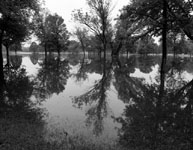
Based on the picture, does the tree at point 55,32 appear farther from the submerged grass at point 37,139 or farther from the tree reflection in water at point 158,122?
the submerged grass at point 37,139

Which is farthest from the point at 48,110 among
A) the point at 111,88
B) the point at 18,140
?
→ the point at 111,88

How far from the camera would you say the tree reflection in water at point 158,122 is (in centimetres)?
313

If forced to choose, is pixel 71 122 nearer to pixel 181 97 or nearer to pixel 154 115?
→ pixel 154 115

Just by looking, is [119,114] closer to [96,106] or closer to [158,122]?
[96,106]

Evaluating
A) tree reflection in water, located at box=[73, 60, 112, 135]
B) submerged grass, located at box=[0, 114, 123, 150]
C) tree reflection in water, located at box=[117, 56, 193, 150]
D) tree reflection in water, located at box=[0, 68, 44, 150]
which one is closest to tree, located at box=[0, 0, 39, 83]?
tree reflection in water, located at box=[0, 68, 44, 150]

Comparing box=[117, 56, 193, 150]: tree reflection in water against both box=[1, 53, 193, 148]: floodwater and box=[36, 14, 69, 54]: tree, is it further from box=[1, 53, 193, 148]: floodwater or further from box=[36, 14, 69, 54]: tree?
box=[36, 14, 69, 54]: tree

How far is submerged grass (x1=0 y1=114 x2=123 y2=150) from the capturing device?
9.33 feet

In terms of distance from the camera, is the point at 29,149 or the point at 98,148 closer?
the point at 29,149

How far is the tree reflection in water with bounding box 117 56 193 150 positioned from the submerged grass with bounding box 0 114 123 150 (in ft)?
2.17

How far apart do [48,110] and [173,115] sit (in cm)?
413

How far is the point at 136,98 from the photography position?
6449mm

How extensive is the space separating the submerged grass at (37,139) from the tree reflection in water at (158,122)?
66 centimetres

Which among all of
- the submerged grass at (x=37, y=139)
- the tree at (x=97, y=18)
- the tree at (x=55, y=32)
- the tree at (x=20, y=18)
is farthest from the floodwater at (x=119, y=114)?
the tree at (x=55, y=32)

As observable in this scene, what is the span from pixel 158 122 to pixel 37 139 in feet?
10.3
